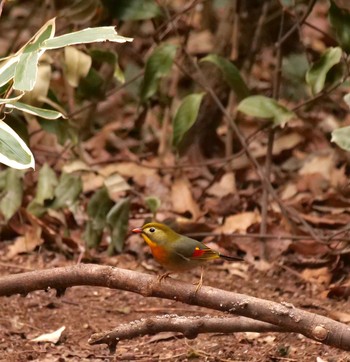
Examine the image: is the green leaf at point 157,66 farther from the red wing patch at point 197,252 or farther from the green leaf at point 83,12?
the red wing patch at point 197,252

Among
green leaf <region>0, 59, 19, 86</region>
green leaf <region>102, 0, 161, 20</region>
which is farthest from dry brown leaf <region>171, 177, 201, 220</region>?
green leaf <region>0, 59, 19, 86</region>

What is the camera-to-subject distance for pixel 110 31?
276 centimetres

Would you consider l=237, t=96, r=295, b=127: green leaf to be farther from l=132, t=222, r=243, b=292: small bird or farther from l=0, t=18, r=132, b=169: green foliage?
l=0, t=18, r=132, b=169: green foliage

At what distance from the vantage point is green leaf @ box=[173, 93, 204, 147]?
434cm

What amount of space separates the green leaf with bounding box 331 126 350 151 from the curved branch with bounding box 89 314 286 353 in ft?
3.01

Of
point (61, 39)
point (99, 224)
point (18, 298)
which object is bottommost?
point (18, 298)

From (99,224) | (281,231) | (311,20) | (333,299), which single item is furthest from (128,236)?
(311,20)

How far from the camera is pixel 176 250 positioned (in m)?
3.25

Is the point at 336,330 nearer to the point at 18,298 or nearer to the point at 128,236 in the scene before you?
the point at 18,298

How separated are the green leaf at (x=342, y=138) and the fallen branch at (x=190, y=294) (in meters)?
0.97

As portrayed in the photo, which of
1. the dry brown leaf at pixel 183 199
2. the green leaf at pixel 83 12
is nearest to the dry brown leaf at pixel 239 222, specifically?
the dry brown leaf at pixel 183 199

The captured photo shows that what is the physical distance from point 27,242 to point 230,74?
141 cm

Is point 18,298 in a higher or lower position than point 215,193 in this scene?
lower

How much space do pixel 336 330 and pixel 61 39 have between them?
4.26 ft
